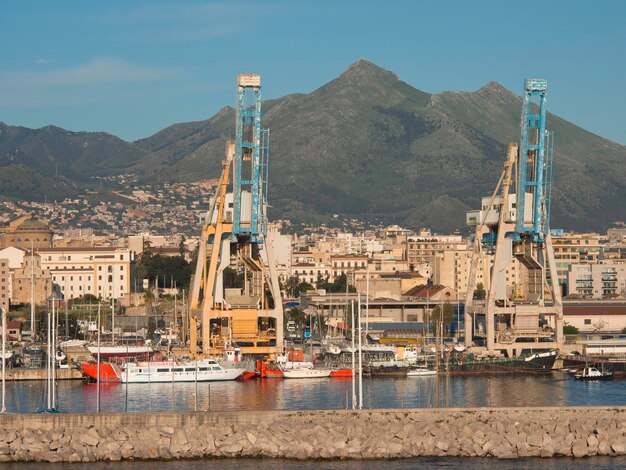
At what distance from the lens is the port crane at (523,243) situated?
69.8 metres

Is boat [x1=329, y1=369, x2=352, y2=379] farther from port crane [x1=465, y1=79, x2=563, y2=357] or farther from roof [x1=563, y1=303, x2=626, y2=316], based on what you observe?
roof [x1=563, y1=303, x2=626, y2=316]

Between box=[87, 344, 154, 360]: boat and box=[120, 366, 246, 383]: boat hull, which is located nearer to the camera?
box=[120, 366, 246, 383]: boat hull

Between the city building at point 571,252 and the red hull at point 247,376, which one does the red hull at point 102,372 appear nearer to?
the red hull at point 247,376

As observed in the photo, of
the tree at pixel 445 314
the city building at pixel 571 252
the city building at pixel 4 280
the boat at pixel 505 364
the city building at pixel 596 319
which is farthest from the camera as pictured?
the city building at pixel 571 252

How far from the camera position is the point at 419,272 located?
136125mm

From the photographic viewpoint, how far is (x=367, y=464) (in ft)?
123

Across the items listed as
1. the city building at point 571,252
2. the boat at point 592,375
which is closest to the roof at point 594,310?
the city building at point 571,252

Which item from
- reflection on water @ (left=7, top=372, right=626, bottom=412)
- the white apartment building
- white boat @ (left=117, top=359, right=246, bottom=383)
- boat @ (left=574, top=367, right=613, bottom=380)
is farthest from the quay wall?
the white apartment building

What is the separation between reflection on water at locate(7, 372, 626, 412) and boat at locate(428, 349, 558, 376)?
1.40m

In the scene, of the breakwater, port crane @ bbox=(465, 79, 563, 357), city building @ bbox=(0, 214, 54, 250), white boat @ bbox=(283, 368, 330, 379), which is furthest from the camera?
city building @ bbox=(0, 214, 54, 250)

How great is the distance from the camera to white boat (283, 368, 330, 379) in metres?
64.6

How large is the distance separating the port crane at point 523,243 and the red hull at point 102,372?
17.1 m

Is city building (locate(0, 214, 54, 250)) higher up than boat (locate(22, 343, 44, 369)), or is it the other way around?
city building (locate(0, 214, 54, 250))

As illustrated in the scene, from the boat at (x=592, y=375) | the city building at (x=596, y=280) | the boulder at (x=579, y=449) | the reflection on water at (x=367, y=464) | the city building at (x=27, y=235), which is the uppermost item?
the city building at (x=27, y=235)
